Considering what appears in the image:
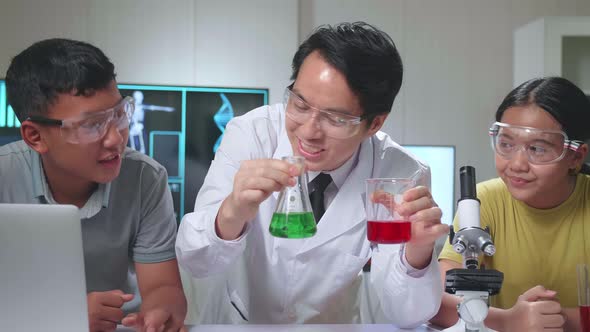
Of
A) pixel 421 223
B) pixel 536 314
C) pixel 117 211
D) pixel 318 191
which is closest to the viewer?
pixel 421 223

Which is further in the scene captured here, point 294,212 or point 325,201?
point 325,201

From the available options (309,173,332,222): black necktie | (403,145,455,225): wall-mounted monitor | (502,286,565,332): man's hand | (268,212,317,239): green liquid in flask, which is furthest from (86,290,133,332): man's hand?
(403,145,455,225): wall-mounted monitor

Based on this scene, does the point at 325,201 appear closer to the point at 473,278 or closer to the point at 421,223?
the point at 421,223

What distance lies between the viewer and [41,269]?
46.4 inches

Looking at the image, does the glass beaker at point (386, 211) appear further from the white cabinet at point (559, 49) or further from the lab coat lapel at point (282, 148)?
the white cabinet at point (559, 49)

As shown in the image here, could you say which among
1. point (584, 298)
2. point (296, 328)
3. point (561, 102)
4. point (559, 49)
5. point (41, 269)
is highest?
point (559, 49)

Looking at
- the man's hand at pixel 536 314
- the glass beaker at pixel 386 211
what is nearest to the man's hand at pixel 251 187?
the glass beaker at pixel 386 211

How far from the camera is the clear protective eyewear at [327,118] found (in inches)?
67.7

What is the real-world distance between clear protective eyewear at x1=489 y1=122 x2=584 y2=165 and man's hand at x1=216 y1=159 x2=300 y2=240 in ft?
2.81

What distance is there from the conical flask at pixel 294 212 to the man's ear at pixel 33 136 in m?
0.86

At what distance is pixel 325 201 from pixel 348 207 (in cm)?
11

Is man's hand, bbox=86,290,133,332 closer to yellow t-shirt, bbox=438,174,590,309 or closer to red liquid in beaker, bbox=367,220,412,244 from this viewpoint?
red liquid in beaker, bbox=367,220,412,244

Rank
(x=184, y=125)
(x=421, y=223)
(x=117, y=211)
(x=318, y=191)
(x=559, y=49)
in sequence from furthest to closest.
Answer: (x=184, y=125)
(x=559, y=49)
(x=318, y=191)
(x=117, y=211)
(x=421, y=223)

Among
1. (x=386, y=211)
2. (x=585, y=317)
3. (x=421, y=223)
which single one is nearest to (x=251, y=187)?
(x=386, y=211)
